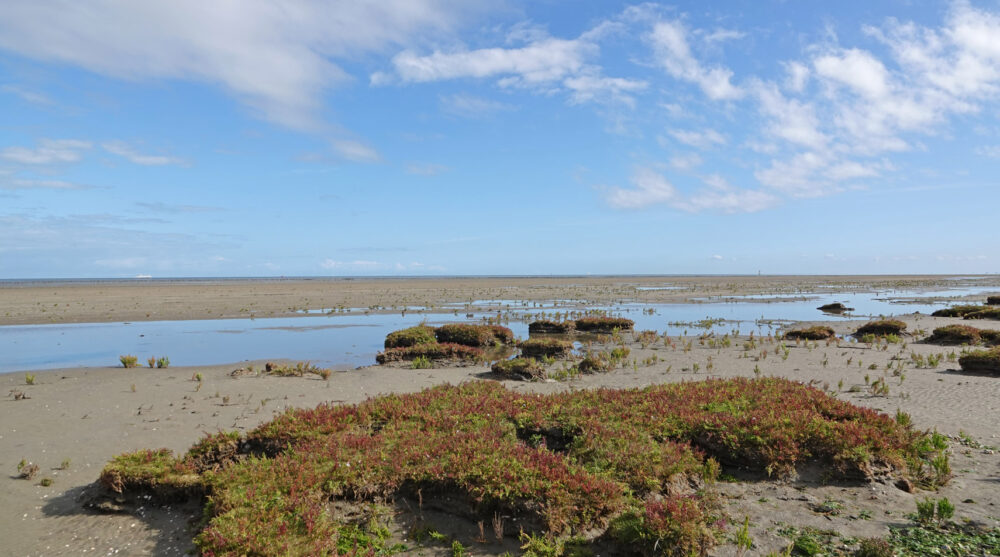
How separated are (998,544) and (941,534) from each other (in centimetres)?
49

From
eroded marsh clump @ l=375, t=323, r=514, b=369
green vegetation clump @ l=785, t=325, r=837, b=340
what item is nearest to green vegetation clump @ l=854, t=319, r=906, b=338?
green vegetation clump @ l=785, t=325, r=837, b=340

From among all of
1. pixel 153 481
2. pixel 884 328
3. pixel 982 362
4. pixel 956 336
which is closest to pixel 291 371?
pixel 153 481

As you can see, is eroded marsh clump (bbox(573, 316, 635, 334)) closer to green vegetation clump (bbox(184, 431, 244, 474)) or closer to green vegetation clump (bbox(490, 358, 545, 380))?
green vegetation clump (bbox(490, 358, 545, 380))

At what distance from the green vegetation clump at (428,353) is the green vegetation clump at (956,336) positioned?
19519 mm

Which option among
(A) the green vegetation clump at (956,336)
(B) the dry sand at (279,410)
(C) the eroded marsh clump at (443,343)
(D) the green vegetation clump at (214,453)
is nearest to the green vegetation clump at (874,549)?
(B) the dry sand at (279,410)

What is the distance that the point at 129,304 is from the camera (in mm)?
47781

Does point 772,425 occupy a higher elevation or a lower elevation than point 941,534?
higher

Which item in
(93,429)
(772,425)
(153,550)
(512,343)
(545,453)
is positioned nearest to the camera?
(153,550)

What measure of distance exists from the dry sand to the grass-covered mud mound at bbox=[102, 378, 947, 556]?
482 millimetres

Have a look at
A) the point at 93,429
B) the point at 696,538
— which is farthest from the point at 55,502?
the point at 696,538

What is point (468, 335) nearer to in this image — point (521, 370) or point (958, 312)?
point (521, 370)

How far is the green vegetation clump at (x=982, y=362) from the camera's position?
628 inches

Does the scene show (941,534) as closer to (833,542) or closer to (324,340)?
(833,542)

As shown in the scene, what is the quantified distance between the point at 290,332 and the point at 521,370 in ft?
56.0
